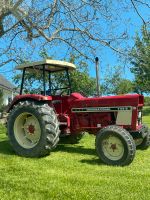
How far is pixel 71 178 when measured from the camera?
22.6 feet

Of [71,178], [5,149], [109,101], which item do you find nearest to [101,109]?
[109,101]

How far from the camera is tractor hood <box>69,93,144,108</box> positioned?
8.79 m

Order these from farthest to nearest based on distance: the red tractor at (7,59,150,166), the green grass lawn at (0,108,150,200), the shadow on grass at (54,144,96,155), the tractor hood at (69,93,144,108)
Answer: the shadow on grass at (54,144,96,155) < the tractor hood at (69,93,144,108) < the red tractor at (7,59,150,166) < the green grass lawn at (0,108,150,200)

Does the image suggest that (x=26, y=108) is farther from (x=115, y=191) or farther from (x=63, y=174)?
(x=115, y=191)

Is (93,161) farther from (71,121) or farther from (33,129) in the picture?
(33,129)

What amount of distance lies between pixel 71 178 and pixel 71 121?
294cm

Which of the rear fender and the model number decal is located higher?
the rear fender

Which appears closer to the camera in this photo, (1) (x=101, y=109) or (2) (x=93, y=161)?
(2) (x=93, y=161)

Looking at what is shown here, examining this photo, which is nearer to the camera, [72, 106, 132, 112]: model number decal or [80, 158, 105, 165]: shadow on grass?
[80, 158, 105, 165]: shadow on grass

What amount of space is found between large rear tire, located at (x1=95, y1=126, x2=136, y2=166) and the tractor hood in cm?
80

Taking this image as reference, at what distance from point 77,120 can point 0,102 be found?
3497 centimetres

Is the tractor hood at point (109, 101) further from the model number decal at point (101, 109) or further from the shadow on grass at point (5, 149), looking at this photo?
the shadow on grass at point (5, 149)

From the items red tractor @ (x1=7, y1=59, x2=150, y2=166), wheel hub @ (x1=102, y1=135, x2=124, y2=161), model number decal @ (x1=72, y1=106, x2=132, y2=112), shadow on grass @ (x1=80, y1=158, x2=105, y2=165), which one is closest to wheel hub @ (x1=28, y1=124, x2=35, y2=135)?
red tractor @ (x1=7, y1=59, x2=150, y2=166)

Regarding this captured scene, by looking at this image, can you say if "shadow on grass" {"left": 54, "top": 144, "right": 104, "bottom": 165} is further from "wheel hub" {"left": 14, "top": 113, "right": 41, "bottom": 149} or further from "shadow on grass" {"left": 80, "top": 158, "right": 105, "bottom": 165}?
"wheel hub" {"left": 14, "top": 113, "right": 41, "bottom": 149}
